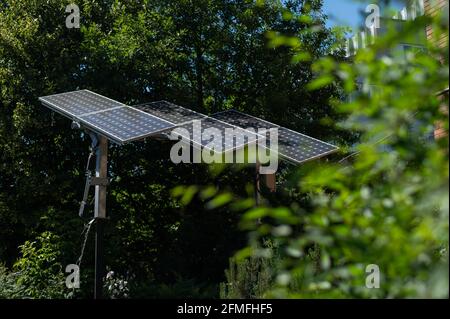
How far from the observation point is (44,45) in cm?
1319

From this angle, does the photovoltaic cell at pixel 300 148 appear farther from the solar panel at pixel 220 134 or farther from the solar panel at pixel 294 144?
the solar panel at pixel 220 134

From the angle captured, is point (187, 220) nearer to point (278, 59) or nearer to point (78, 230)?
point (78, 230)

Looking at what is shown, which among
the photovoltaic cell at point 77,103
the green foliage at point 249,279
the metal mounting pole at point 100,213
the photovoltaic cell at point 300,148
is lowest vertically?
the green foliage at point 249,279

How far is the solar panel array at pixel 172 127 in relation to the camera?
811 centimetres

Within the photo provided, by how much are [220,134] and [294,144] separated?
3.16 ft

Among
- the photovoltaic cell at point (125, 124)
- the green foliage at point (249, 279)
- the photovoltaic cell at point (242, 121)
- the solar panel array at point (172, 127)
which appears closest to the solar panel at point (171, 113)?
the solar panel array at point (172, 127)

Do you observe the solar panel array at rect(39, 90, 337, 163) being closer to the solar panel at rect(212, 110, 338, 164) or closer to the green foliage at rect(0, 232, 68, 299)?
the solar panel at rect(212, 110, 338, 164)

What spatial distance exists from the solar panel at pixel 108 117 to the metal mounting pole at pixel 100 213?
0.27 m

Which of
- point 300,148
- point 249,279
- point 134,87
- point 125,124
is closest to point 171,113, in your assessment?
point 125,124

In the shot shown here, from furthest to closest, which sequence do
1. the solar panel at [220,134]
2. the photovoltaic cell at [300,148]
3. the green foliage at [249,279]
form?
the photovoltaic cell at [300,148]
the solar panel at [220,134]
the green foliage at [249,279]

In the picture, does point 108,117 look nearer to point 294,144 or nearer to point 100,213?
point 100,213

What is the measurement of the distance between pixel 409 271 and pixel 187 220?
9140 millimetres

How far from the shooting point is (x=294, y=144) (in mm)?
9008
